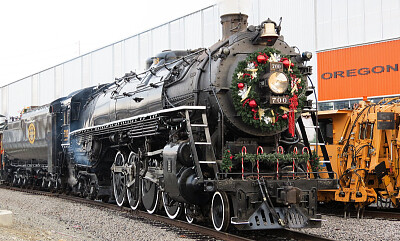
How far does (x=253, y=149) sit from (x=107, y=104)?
6593 mm

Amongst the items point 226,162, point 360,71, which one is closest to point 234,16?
point 226,162

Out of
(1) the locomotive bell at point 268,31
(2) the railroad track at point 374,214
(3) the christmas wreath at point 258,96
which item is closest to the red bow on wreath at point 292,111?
(3) the christmas wreath at point 258,96

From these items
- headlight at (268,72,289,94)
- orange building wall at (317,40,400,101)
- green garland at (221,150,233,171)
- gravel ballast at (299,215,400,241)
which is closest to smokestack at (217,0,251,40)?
headlight at (268,72,289,94)

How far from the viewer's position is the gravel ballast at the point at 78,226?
31.8 ft

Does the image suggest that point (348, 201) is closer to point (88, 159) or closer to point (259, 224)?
point (259, 224)

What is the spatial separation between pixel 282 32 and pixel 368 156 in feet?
48.9

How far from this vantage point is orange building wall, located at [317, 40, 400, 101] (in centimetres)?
2361

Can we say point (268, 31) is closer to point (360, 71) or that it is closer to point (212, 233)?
point (212, 233)

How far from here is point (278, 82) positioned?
9.95m

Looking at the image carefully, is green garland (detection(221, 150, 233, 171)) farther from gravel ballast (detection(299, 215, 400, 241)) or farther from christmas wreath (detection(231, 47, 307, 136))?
gravel ballast (detection(299, 215, 400, 241))

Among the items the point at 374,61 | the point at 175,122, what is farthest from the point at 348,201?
the point at 374,61

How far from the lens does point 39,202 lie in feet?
57.6

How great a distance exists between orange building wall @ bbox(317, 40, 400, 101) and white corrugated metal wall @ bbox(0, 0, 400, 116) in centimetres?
55

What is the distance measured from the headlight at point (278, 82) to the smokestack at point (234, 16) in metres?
1.52
